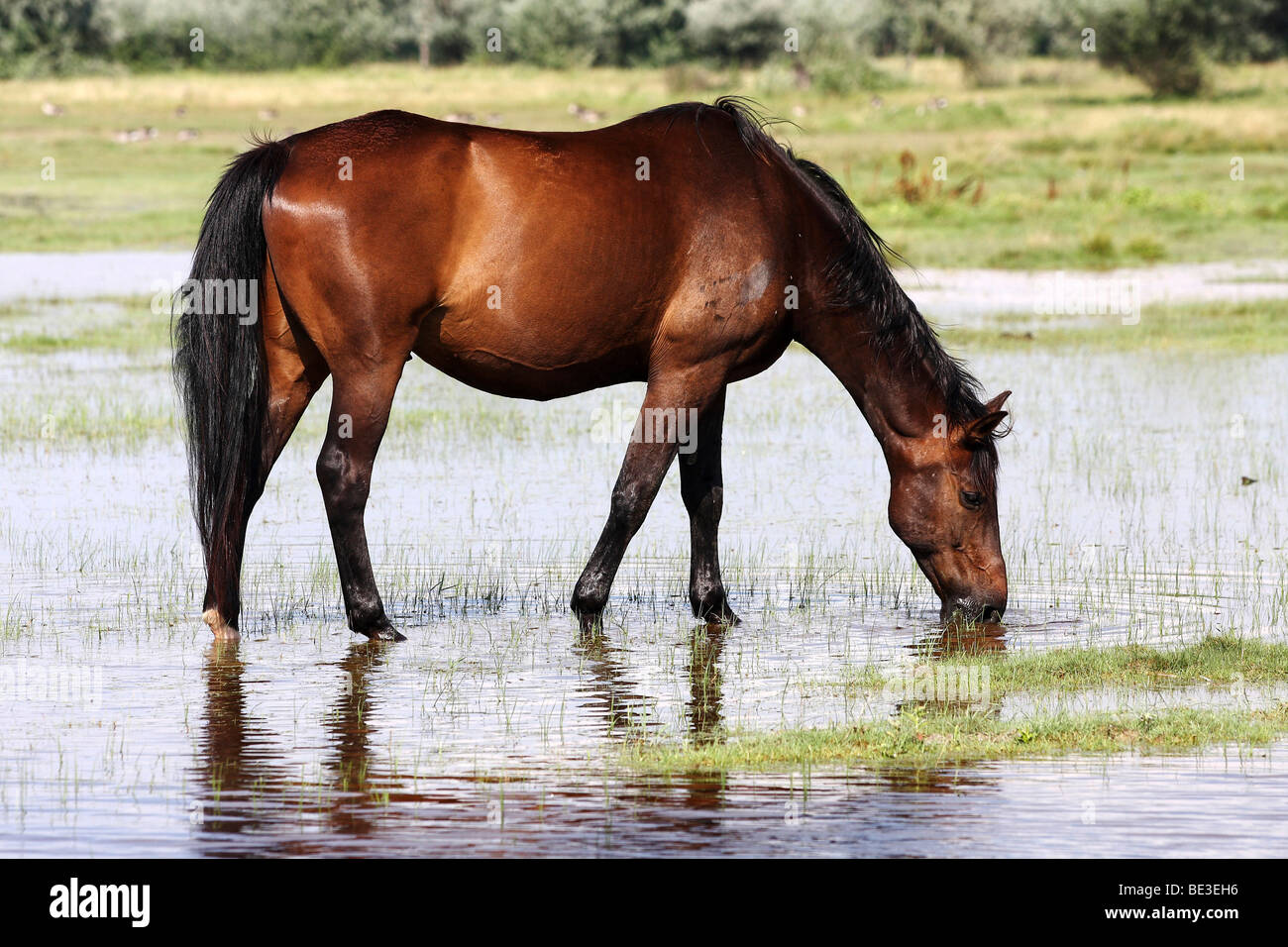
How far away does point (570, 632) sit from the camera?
847 cm

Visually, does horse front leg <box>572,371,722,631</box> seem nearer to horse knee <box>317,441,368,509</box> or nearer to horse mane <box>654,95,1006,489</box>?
horse mane <box>654,95,1006,489</box>

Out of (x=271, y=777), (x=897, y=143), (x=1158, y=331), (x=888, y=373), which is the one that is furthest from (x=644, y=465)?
(x=897, y=143)

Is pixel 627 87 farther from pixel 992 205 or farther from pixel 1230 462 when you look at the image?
pixel 1230 462

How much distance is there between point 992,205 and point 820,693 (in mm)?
21942

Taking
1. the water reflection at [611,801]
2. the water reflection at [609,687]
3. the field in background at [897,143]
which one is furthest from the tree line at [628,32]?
the water reflection at [611,801]

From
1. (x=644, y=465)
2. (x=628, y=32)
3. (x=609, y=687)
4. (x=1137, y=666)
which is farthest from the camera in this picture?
(x=628, y=32)

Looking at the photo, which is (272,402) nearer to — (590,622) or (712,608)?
(590,622)

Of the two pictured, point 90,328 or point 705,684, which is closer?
point 705,684

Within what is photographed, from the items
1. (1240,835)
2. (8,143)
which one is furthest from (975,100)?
(1240,835)

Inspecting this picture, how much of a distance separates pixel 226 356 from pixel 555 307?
1.41m

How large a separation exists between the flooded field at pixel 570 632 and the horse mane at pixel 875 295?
38.9 inches

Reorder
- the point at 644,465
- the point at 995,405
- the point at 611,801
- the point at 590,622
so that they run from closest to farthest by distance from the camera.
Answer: the point at 611,801
the point at 590,622
the point at 644,465
the point at 995,405

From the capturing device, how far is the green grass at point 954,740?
6.27 m

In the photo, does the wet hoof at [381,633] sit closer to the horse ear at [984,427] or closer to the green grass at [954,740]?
the green grass at [954,740]
